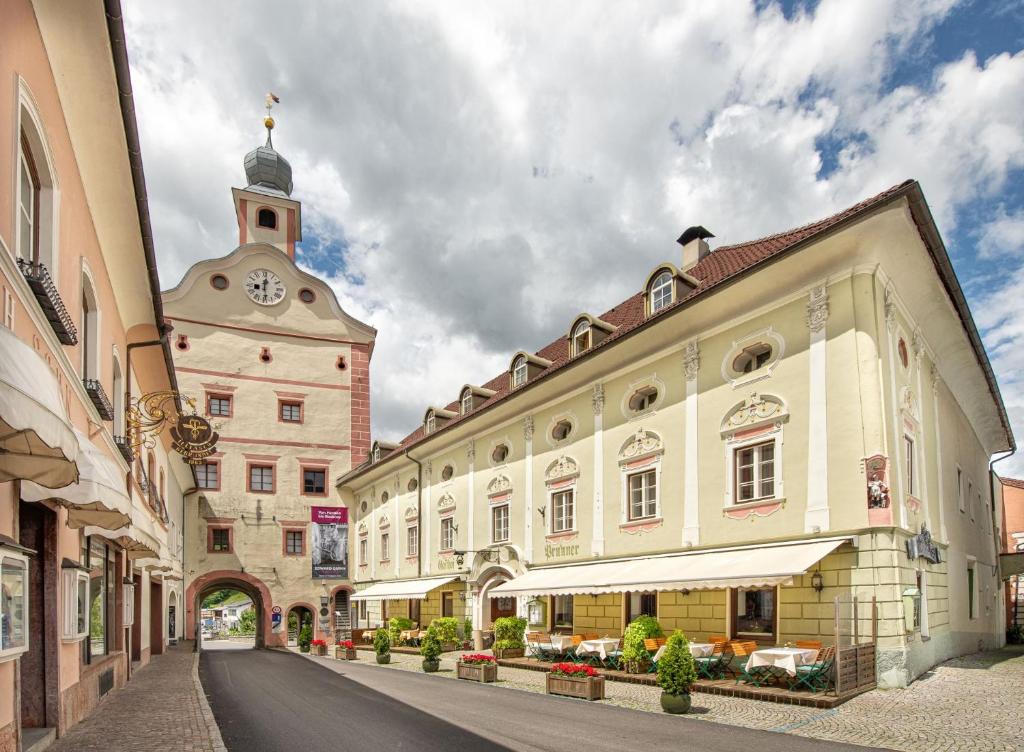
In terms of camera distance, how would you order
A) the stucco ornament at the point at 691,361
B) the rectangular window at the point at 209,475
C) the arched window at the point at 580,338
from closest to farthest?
the stucco ornament at the point at 691,361 → the arched window at the point at 580,338 → the rectangular window at the point at 209,475

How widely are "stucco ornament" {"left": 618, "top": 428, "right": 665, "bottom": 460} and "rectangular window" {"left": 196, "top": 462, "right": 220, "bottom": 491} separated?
863 inches

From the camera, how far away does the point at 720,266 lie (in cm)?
1920

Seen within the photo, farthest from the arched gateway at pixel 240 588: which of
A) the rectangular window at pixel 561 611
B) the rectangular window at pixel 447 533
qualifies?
the rectangular window at pixel 561 611

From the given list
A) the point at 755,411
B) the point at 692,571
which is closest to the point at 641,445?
the point at 755,411

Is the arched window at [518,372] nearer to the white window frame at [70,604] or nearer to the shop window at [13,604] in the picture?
the white window frame at [70,604]

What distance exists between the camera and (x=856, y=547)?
13.6m

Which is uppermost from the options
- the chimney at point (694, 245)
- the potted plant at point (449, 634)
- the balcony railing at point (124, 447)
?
the chimney at point (694, 245)

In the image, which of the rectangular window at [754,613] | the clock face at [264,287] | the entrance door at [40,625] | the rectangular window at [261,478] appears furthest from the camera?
the clock face at [264,287]

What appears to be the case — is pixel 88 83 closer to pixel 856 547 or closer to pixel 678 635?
pixel 678 635

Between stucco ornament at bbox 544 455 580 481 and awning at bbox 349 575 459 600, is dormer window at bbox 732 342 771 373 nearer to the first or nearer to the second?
stucco ornament at bbox 544 455 580 481

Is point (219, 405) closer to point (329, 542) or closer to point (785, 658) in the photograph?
point (329, 542)

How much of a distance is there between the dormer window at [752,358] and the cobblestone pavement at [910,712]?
6.68 meters

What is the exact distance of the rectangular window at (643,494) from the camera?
1817cm

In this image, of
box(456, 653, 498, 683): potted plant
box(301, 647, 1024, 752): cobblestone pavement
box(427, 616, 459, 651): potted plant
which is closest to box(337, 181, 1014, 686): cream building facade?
box(427, 616, 459, 651): potted plant
